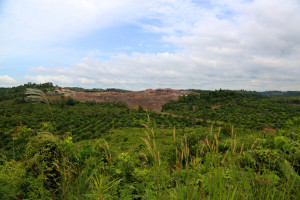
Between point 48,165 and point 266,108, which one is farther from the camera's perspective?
point 266,108

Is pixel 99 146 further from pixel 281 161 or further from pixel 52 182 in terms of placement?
pixel 281 161

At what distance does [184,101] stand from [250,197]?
80.6m

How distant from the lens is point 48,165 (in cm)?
262

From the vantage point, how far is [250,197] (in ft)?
4.65

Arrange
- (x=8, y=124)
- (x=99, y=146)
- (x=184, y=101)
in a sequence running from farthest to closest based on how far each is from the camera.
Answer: (x=184, y=101)
(x=8, y=124)
(x=99, y=146)

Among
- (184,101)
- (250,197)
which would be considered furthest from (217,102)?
(250,197)

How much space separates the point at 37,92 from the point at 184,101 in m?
80.3

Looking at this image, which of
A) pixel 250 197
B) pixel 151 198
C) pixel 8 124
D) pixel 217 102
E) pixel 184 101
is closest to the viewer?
pixel 250 197

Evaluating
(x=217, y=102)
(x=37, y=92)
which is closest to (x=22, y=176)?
(x=37, y=92)

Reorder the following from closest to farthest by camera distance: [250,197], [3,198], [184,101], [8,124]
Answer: [250,197] → [3,198] → [8,124] → [184,101]

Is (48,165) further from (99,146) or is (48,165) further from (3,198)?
(99,146)

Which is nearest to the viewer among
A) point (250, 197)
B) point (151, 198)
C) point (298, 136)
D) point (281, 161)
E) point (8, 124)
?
point (250, 197)

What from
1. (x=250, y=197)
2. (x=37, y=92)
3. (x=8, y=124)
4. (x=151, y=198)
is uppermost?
(x=37, y=92)

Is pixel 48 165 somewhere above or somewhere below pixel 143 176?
above
